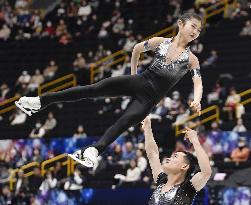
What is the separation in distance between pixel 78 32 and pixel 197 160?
17.0 metres

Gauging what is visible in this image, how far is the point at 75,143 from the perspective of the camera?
56.1 ft

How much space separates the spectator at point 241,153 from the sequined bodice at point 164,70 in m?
7.05

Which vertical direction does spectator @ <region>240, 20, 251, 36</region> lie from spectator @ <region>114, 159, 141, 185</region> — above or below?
above

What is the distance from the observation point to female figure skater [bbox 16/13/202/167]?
7934 mm

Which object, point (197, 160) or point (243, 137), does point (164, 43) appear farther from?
point (243, 137)

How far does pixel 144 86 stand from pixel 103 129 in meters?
10.9

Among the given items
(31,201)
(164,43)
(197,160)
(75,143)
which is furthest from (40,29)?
(197,160)

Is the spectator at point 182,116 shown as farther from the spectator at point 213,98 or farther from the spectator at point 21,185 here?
the spectator at point 21,185

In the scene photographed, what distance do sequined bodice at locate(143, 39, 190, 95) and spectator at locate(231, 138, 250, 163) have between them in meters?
7.05

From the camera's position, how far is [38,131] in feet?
63.0

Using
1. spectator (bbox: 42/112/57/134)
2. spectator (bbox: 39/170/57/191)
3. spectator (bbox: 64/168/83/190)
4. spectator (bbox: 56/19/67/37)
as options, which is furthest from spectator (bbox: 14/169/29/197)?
spectator (bbox: 56/19/67/37)

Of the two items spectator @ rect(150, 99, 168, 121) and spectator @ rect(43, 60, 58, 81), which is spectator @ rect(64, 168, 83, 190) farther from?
spectator @ rect(43, 60, 58, 81)

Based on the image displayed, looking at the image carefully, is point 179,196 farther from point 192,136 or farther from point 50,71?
point 50,71

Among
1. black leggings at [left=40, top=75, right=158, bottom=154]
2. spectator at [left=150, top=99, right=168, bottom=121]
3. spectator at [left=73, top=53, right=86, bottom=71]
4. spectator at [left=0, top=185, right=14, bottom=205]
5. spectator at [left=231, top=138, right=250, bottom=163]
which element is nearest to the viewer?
black leggings at [left=40, top=75, right=158, bottom=154]
